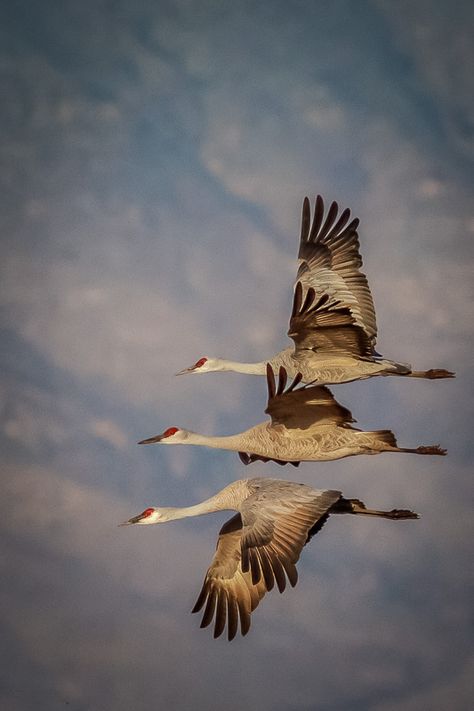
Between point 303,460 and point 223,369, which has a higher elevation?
point 223,369

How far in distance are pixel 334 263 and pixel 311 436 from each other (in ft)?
13.0

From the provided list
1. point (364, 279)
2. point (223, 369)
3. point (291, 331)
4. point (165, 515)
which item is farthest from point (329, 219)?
point (165, 515)

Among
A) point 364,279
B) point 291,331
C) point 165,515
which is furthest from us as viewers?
point 364,279

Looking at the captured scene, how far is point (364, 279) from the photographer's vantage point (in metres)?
18.8

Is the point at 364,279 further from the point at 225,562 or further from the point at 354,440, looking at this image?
the point at 225,562

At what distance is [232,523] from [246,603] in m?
1.16

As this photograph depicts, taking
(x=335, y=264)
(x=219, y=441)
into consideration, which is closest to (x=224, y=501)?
(x=219, y=441)

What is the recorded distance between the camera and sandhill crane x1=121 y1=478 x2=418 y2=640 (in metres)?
13.9

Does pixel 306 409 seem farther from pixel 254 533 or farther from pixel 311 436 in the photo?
pixel 254 533

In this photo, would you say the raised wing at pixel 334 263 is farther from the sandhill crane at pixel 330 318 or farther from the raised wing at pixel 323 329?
the raised wing at pixel 323 329

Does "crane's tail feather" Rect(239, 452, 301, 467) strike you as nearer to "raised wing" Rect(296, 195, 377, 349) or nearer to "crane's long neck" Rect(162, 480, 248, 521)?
"crane's long neck" Rect(162, 480, 248, 521)

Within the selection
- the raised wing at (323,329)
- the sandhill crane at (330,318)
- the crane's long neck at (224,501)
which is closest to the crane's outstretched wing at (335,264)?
the sandhill crane at (330,318)

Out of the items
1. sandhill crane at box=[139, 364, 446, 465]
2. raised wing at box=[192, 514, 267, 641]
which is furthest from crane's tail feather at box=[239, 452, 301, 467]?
raised wing at box=[192, 514, 267, 641]

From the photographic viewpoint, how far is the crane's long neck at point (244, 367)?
18234 millimetres
